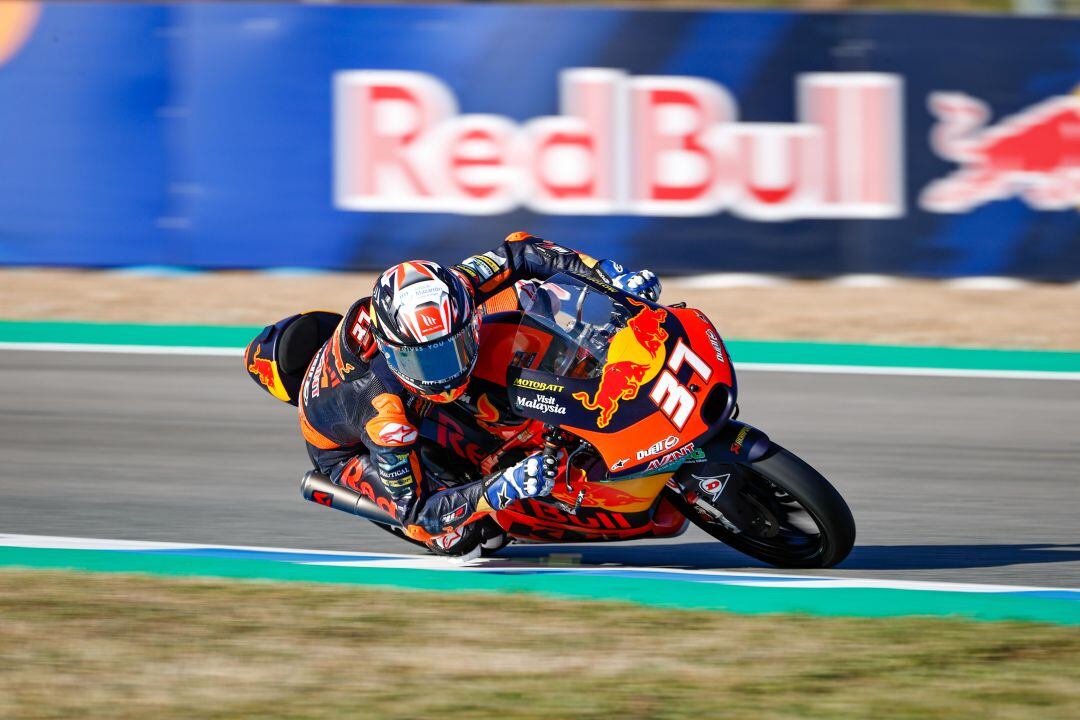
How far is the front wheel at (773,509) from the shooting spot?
5320mm

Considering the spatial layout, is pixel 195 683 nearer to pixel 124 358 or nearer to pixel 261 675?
pixel 261 675

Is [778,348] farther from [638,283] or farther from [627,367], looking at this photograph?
[627,367]

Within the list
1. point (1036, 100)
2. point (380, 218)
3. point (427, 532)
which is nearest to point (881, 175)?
point (1036, 100)

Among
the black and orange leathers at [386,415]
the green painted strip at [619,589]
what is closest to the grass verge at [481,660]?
the green painted strip at [619,589]

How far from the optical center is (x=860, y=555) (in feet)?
20.6

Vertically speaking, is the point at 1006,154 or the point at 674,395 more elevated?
the point at 1006,154

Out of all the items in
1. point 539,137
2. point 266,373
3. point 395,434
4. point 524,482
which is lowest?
point 524,482

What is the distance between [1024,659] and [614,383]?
1.63 meters

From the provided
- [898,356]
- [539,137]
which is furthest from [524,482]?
[539,137]

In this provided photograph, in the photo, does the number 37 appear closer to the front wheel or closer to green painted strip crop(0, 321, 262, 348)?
the front wheel

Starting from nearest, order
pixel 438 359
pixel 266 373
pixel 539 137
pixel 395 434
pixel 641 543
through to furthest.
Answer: pixel 438 359, pixel 395 434, pixel 266 373, pixel 641 543, pixel 539 137

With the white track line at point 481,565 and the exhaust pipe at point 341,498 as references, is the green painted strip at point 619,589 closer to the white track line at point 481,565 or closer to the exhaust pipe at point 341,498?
the white track line at point 481,565

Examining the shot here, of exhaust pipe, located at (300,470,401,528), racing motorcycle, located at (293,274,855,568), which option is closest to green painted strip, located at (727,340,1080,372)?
racing motorcycle, located at (293,274,855,568)

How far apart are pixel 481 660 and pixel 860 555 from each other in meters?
1.99
